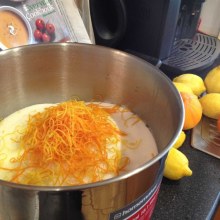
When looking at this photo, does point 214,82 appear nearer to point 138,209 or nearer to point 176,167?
point 176,167

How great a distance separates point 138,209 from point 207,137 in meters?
0.33

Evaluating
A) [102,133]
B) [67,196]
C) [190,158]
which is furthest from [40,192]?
[190,158]

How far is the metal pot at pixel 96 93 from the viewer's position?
36 centimetres

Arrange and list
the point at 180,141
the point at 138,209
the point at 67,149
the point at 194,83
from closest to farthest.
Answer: the point at 138,209
the point at 67,149
the point at 180,141
the point at 194,83

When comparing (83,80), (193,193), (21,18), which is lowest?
(193,193)

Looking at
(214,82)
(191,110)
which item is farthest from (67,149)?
(214,82)

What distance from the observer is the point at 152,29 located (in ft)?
2.63

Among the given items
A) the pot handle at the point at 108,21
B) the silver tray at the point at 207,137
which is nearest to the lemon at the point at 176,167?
the silver tray at the point at 207,137

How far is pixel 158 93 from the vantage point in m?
0.58

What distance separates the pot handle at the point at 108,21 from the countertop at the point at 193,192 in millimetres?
360

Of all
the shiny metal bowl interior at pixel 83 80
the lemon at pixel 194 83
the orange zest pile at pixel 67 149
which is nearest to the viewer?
the orange zest pile at pixel 67 149

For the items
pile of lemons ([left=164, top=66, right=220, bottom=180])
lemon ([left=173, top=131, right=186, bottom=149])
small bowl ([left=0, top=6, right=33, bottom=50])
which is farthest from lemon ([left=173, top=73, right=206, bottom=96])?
small bowl ([left=0, top=6, right=33, bottom=50])

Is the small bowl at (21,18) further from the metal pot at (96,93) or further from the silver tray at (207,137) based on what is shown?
the silver tray at (207,137)

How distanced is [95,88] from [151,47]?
0.22 meters
